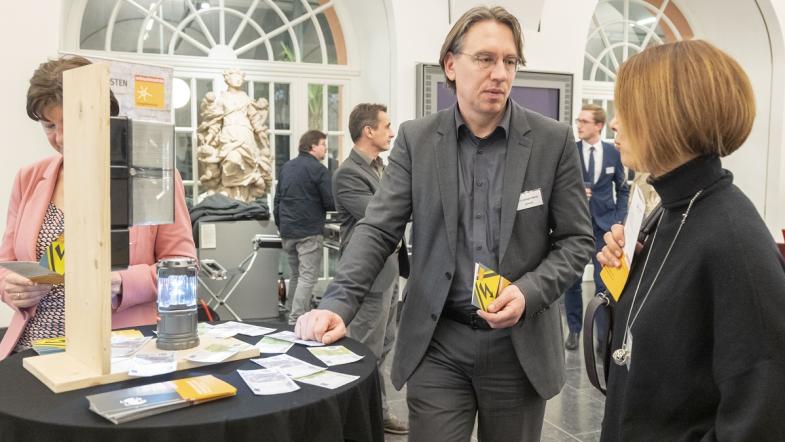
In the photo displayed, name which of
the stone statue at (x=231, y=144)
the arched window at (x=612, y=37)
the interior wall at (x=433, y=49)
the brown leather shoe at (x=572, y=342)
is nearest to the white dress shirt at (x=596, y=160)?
the brown leather shoe at (x=572, y=342)

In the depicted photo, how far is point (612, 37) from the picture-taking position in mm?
8062

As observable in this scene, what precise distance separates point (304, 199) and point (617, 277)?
435cm

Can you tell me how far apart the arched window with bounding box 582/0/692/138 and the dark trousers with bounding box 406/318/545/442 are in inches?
265

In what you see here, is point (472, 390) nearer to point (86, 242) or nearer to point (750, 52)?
point (86, 242)

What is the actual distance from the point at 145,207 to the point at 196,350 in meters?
0.39

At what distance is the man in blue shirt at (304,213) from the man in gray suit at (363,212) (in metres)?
1.69

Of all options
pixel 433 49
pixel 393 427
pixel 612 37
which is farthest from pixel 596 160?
pixel 612 37

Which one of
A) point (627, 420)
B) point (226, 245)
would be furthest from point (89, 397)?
point (226, 245)

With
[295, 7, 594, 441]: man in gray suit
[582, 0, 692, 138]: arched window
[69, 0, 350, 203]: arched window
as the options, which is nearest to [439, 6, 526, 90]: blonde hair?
[295, 7, 594, 441]: man in gray suit

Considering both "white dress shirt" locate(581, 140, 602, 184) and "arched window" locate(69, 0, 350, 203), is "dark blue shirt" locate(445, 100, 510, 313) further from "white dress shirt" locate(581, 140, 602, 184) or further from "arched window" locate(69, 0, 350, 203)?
"arched window" locate(69, 0, 350, 203)

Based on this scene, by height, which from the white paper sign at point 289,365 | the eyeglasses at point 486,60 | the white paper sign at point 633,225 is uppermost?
the eyeglasses at point 486,60

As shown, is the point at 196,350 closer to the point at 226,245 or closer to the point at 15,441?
the point at 15,441

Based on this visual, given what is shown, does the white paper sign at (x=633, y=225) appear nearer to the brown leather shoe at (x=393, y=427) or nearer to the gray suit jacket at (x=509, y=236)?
the gray suit jacket at (x=509, y=236)

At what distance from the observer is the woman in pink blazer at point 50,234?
1.98 meters
